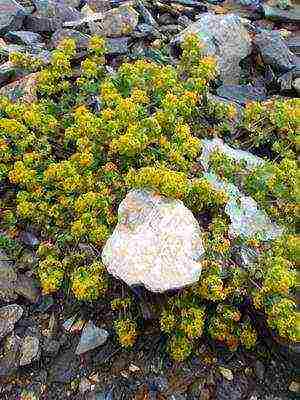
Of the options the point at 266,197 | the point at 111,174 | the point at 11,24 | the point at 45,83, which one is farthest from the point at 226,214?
the point at 11,24

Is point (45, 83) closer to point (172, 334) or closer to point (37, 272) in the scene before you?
point (37, 272)

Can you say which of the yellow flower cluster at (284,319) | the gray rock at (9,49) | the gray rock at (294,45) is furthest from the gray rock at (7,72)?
the yellow flower cluster at (284,319)

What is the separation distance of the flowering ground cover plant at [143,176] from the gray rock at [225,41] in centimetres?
83

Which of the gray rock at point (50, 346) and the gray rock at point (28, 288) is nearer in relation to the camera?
the gray rock at point (50, 346)

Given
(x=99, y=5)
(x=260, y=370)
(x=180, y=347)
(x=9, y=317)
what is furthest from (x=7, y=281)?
(x=99, y=5)

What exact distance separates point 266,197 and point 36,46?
3772mm

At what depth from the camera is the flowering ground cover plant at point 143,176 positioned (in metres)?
4.56

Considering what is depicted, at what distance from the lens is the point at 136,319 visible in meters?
4.80

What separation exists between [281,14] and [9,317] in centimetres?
603

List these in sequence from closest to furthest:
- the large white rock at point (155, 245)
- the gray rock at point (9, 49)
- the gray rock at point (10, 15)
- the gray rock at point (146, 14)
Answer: the large white rock at point (155, 245) → the gray rock at point (9, 49) → the gray rock at point (10, 15) → the gray rock at point (146, 14)

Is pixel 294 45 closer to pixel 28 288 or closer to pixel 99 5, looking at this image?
pixel 99 5

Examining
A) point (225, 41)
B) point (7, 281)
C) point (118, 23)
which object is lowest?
point (7, 281)

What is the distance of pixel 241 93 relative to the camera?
6996 millimetres

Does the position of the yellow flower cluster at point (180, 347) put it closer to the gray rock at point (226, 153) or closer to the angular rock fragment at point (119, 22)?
the gray rock at point (226, 153)
